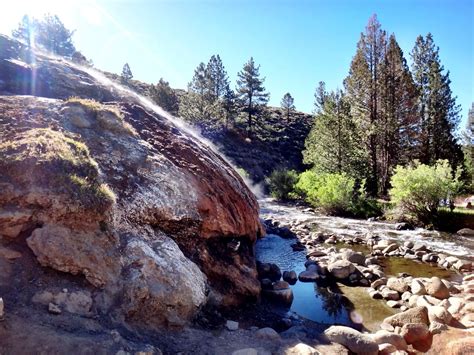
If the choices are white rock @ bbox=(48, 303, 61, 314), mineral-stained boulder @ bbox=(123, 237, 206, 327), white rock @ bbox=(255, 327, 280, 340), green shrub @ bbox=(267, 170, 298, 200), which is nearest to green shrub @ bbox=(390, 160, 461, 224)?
green shrub @ bbox=(267, 170, 298, 200)

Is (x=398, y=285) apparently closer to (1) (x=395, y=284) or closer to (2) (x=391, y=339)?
(1) (x=395, y=284)

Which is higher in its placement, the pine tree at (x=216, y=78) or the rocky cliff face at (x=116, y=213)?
the pine tree at (x=216, y=78)

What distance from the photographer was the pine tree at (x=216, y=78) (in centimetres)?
5251

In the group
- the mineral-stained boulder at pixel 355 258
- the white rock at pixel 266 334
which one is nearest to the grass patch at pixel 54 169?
the white rock at pixel 266 334

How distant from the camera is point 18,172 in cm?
662

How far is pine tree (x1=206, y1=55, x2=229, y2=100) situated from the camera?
52509 mm

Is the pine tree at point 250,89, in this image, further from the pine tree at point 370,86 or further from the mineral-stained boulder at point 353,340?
the mineral-stained boulder at point 353,340

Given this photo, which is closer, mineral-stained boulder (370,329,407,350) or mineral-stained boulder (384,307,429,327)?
mineral-stained boulder (370,329,407,350)

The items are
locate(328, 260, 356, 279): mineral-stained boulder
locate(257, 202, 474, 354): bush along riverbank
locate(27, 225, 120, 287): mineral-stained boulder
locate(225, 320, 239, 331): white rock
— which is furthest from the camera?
locate(328, 260, 356, 279): mineral-stained boulder

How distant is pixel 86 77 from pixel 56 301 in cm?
1188

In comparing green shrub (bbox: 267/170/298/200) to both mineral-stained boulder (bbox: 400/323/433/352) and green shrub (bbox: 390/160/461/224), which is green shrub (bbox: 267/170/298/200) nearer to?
green shrub (bbox: 390/160/461/224)

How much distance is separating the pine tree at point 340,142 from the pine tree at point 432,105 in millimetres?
7638

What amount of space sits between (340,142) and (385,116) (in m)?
4.68

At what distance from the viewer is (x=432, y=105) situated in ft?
116
